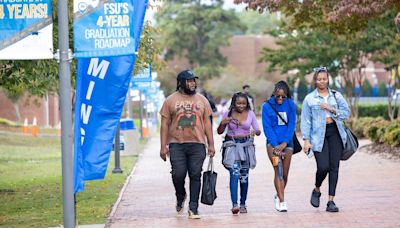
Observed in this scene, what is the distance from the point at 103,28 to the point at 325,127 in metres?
4.72

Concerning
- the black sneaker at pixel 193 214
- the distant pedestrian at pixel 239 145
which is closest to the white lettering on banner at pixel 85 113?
the black sneaker at pixel 193 214

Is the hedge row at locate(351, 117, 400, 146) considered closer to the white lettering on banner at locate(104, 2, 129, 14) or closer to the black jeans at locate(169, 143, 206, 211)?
the black jeans at locate(169, 143, 206, 211)

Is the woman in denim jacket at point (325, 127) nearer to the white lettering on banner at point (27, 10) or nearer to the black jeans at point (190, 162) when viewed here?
the black jeans at point (190, 162)

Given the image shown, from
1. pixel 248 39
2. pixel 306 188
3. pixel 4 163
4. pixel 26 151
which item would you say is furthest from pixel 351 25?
pixel 248 39

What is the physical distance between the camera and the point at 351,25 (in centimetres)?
2066

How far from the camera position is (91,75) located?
8.23m

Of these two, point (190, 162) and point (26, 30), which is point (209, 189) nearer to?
point (190, 162)

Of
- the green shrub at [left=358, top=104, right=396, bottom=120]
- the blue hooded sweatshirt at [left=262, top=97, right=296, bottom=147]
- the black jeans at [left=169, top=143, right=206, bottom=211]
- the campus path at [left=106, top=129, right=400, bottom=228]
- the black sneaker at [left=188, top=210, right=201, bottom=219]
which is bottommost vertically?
the green shrub at [left=358, top=104, right=396, bottom=120]

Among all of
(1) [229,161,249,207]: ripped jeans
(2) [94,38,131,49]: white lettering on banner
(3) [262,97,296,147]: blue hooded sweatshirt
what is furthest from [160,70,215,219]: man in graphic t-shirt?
(2) [94,38,131,49]: white lettering on banner

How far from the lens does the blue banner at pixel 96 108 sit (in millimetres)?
8148

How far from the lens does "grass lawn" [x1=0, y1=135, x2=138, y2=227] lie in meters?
12.5

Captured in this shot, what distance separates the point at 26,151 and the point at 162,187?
19.7 metres

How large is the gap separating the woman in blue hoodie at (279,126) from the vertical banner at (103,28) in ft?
14.9

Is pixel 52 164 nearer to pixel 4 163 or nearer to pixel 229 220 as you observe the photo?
pixel 4 163
